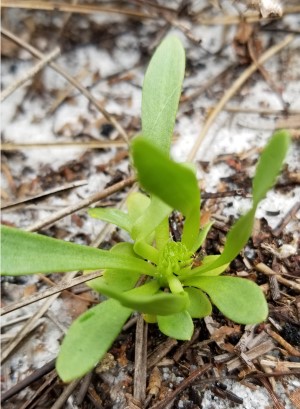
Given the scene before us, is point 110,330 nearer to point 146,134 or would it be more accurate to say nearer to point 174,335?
point 174,335

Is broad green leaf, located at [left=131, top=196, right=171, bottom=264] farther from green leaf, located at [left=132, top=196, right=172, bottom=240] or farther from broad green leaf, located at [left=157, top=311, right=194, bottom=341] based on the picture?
broad green leaf, located at [left=157, top=311, right=194, bottom=341]

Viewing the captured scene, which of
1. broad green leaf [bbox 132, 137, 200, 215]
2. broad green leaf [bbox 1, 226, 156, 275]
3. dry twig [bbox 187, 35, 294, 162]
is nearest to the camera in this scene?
broad green leaf [bbox 132, 137, 200, 215]

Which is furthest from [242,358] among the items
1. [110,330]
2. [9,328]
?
[9,328]

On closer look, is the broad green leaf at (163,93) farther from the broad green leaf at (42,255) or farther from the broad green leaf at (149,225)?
the broad green leaf at (42,255)

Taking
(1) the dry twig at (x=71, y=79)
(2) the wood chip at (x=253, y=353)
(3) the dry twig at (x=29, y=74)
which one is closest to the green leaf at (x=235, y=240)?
(2) the wood chip at (x=253, y=353)

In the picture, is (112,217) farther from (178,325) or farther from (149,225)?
(178,325)

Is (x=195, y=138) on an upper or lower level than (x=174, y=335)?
upper

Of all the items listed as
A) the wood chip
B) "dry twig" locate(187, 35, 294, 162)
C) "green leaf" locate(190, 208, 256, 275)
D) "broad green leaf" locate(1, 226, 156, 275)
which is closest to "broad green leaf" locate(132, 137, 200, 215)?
"green leaf" locate(190, 208, 256, 275)
